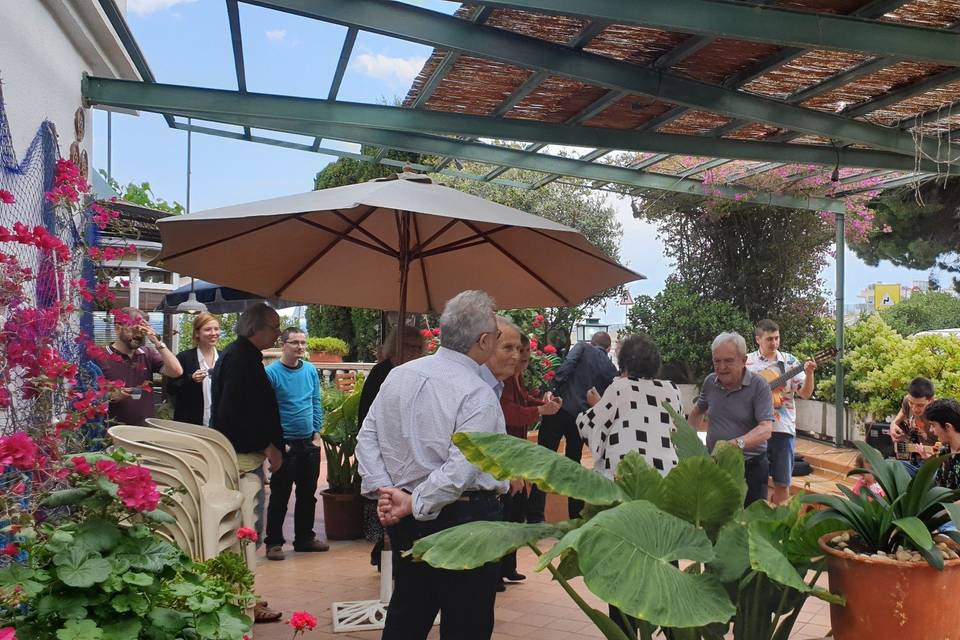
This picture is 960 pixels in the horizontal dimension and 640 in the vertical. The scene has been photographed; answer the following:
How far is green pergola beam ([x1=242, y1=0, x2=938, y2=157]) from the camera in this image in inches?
197

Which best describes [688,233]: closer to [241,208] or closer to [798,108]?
[798,108]

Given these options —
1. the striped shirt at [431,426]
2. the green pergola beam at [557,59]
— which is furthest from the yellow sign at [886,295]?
the striped shirt at [431,426]

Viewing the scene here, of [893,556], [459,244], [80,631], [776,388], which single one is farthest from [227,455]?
[776,388]

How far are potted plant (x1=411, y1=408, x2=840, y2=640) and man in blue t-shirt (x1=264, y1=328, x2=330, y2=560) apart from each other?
3.57 m

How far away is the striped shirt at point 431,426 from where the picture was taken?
2.95 metres

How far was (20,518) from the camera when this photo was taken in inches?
96.8

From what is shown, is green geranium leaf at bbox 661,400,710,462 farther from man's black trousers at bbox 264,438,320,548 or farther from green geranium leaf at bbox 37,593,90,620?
man's black trousers at bbox 264,438,320,548

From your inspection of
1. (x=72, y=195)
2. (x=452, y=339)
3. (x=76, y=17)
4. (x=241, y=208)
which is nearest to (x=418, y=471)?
(x=452, y=339)

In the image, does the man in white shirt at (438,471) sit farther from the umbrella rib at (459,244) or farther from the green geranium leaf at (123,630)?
the umbrella rib at (459,244)

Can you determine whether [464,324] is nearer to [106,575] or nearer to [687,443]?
[687,443]

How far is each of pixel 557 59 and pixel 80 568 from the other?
13.7 feet

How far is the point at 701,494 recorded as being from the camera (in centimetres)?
290

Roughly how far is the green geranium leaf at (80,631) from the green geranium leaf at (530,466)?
1.11m

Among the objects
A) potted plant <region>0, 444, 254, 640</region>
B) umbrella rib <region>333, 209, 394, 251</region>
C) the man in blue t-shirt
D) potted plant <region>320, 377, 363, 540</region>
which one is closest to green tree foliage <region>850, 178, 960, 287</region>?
potted plant <region>320, 377, 363, 540</region>
